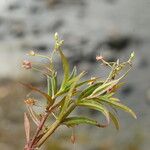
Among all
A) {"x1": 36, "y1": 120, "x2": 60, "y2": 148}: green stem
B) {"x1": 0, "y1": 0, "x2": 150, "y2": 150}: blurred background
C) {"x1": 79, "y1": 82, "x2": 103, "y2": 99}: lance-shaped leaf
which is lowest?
{"x1": 36, "y1": 120, "x2": 60, "y2": 148}: green stem

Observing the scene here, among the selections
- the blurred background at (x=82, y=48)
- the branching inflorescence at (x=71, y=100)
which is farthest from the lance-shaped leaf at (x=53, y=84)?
the blurred background at (x=82, y=48)

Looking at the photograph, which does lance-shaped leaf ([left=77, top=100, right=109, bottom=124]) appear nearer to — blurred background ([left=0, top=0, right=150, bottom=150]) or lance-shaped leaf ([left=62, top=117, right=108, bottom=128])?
lance-shaped leaf ([left=62, top=117, right=108, bottom=128])

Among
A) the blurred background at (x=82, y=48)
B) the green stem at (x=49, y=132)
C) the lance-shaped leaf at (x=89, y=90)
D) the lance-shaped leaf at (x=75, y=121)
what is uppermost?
the blurred background at (x=82, y=48)

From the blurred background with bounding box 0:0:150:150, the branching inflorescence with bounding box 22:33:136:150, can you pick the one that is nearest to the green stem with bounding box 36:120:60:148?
the branching inflorescence with bounding box 22:33:136:150

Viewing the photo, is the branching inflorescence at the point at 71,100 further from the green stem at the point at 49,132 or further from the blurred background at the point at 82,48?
the blurred background at the point at 82,48

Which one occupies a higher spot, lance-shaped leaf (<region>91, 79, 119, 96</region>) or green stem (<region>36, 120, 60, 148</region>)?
lance-shaped leaf (<region>91, 79, 119, 96</region>)

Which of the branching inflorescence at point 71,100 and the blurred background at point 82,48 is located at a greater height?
the blurred background at point 82,48

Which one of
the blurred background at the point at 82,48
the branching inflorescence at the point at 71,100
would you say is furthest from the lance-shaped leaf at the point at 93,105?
the blurred background at the point at 82,48

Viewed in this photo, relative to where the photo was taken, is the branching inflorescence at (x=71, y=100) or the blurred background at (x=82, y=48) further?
the blurred background at (x=82, y=48)

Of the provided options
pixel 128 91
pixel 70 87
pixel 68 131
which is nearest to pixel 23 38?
pixel 128 91
